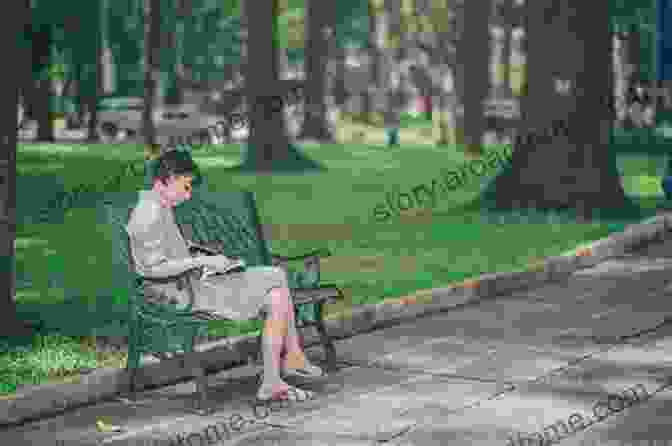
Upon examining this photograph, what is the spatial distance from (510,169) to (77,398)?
13203mm

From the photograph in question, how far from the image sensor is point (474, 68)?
40188mm

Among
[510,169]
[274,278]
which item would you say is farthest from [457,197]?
[274,278]

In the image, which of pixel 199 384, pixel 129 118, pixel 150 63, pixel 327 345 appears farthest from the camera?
pixel 129 118

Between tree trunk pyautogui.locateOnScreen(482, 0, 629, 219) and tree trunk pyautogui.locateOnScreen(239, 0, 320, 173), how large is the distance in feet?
40.6

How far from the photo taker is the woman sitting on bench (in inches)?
331

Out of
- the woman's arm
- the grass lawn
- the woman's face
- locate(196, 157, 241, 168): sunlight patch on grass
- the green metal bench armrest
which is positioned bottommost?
locate(196, 157, 241, 168): sunlight patch on grass

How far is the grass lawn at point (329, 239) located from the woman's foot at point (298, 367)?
114cm

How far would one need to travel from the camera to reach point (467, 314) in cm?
1173

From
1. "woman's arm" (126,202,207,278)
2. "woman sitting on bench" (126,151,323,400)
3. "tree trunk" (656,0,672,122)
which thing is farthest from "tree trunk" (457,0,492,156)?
"woman's arm" (126,202,207,278)

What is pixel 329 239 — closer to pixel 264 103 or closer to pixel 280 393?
pixel 280 393

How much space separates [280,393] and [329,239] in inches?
377

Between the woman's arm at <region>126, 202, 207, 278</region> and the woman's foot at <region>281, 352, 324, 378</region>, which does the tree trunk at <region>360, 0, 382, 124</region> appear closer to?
the woman's foot at <region>281, 352, 324, 378</region>

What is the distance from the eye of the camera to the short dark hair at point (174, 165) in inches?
335

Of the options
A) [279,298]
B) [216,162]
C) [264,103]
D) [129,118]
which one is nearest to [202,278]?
[279,298]
